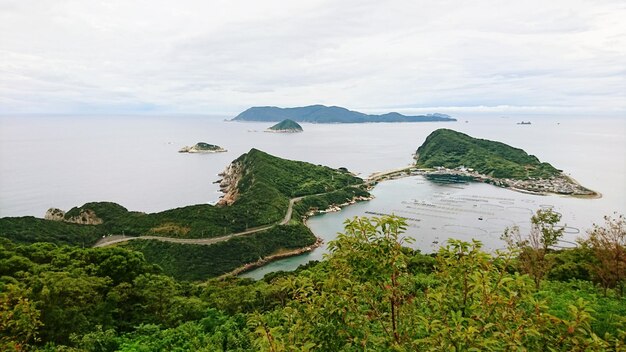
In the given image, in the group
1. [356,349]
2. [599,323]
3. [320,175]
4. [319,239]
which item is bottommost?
[319,239]

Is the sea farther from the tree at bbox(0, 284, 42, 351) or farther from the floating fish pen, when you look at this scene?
the tree at bbox(0, 284, 42, 351)

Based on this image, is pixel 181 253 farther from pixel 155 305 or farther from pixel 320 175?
pixel 320 175

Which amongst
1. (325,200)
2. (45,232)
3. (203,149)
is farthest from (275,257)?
(203,149)

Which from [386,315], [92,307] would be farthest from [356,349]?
[92,307]

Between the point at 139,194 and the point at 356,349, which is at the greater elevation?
the point at 356,349

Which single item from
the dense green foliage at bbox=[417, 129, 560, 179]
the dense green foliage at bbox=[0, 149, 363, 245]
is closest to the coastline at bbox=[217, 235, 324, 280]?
the dense green foliage at bbox=[0, 149, 363, 245]

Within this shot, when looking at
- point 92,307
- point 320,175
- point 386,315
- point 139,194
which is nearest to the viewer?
point 386,315

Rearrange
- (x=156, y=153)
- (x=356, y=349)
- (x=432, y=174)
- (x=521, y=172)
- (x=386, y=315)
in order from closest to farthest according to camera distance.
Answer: (x=356, y=349) → (x=386, y=315) → (x=521, y=172) → (x=432, y=174) → (x=156, y=153)
